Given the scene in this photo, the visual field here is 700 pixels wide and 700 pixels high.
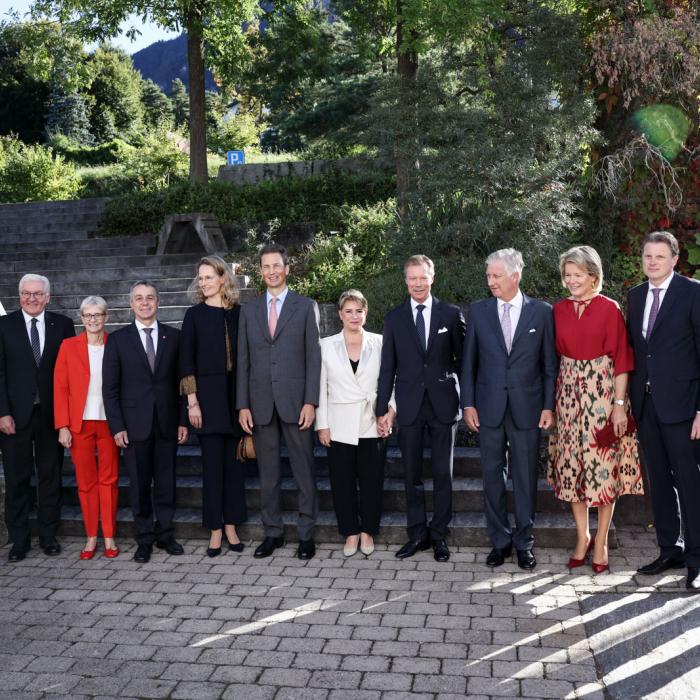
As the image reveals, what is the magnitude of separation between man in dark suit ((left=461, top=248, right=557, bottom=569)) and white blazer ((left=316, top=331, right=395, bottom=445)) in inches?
26.1

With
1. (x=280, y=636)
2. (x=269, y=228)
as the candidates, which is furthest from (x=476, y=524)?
(x=269, y=228)

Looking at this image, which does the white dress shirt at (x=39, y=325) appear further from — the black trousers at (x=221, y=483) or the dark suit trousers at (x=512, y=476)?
the dark suit trousers at (x=512, y=476)

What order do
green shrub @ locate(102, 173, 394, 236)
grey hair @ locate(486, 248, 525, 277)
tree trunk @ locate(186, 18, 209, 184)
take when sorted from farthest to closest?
tree trunk @ locate(186, 18, 209, 184) → green shrub @ locate(102, 173, 394, 236) → grey hair @ locate(486, 248, 525, 277)

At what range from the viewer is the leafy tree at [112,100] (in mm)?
35969

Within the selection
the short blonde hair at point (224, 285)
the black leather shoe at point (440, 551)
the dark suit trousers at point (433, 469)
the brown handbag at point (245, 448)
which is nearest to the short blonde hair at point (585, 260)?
the dark suit trousers at point (433, 469)

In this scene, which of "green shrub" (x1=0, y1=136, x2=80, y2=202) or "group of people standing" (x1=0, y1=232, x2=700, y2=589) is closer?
"group of people standing" (x1=0, y1=232, x2=700, y2=589)

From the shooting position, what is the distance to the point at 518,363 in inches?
205

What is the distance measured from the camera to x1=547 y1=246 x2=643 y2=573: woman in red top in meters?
4.99

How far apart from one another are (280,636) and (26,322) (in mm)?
3113

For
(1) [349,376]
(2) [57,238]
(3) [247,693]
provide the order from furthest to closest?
1. (2) [57,238]
2. (1) [349,376]
3. (3) [247,693]

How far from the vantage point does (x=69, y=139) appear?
1244 inches

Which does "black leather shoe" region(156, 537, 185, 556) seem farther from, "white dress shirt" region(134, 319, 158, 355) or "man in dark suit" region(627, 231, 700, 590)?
"man in dark suit" region(627, 231, 700, 590)

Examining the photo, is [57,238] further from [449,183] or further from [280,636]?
[280,636]

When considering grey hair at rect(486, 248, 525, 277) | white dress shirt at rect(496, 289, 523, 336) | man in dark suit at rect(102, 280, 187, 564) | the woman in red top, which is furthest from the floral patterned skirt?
man in dark suit at rect(102, 280, 187, 564)
